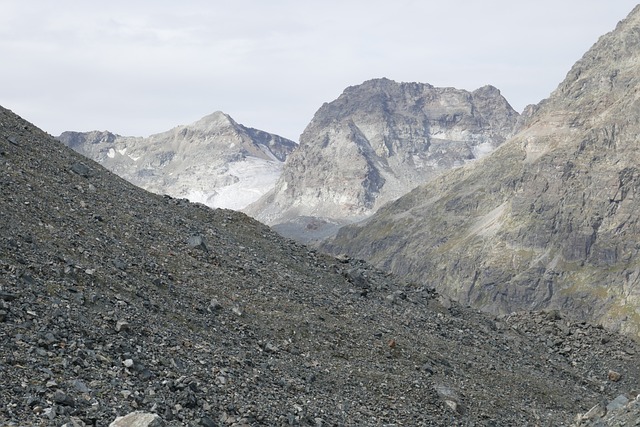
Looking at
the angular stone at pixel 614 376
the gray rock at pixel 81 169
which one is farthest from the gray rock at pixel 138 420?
the angular stone at pixel 614 376

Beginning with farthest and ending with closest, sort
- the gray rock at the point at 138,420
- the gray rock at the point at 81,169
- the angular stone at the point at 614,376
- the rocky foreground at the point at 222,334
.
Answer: the angular stone at the point at 614,376 < the gray rock at the point at 81,169 < the rocky foreground at the point at 222,334 < the gray rock at the point at 138,420

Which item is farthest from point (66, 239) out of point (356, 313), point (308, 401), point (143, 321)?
point (356, 313)

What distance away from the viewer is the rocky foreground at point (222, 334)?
77.2 feet

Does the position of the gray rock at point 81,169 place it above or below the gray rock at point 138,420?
above

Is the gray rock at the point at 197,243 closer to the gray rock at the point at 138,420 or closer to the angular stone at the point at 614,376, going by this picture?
the gray rock at the point at 138,420

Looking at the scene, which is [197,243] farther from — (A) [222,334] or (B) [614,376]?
(B) [614,376]

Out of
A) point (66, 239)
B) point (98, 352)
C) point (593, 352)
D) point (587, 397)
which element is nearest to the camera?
point (98, 352)

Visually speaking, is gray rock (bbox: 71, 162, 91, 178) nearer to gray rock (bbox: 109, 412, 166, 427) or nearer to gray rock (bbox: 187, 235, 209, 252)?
gray rock (bbox: 187, 235, 209, 252)

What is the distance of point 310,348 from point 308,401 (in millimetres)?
5773

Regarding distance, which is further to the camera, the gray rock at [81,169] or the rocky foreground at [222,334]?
the gray rock at [81,169]

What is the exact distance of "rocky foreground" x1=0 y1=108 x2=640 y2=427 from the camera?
23516 mm

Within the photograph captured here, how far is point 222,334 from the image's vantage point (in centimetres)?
3189

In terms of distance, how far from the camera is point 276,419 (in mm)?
25812

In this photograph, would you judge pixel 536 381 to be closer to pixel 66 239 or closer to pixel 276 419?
pixel 276 419
